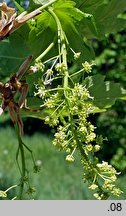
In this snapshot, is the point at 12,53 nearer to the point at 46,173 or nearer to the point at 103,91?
the point at 103,91

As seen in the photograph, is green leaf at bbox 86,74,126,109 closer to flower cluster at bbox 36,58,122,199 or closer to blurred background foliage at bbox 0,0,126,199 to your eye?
flower cluster at bbox 36,58,122,199

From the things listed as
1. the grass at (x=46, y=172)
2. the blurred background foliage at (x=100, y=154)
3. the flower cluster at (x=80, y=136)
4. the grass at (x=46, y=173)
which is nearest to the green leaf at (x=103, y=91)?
the flower cluster at (x=80, y=136)

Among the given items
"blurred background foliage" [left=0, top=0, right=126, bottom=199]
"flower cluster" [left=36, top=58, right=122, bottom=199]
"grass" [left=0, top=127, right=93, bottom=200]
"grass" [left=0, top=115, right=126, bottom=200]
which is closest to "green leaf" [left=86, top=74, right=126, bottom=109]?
"flower cluster" [left=36, top=58, right=122, bottom=199]

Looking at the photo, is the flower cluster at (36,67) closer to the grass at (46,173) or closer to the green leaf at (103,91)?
the green leaf at (103,91)

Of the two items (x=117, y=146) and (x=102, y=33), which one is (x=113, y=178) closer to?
(x=102, y=33)

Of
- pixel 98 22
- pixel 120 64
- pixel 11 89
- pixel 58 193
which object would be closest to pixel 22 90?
pixel 11 89
